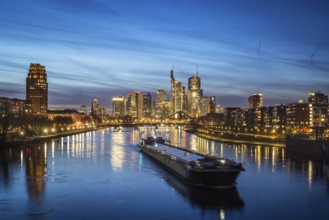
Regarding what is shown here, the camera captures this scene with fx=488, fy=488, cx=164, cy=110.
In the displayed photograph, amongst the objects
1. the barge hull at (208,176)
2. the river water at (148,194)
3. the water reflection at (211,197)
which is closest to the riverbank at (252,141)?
the river water at (148,194)

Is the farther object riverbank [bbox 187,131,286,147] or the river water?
riverbank [bbox 187,131,286,147]

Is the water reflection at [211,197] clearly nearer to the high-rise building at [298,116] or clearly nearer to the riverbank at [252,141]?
the riverbank at [252,141]

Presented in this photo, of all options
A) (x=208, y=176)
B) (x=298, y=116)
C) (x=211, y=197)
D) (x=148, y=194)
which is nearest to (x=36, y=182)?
(x=148, y=194)

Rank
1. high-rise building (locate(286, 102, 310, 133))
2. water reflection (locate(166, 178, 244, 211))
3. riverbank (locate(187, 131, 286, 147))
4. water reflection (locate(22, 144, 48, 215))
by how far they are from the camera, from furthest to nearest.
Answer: high-rise building (locate(286, 102, 310, 133)) < riverbank (locate(187, 131, 286, 147)) < water reflection (locate(166, 178, 244, 211)) < water reflection (locate(22, 144, 48, 215))

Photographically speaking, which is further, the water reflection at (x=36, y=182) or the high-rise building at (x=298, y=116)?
the high-rise building at (x=298, y=116)

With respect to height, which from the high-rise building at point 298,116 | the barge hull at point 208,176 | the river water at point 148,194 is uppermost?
→ the high-rise building at point 298,116

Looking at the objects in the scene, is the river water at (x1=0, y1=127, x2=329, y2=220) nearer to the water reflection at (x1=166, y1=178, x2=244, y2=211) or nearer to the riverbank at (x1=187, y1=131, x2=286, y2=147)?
the water reflection at (x1=166, y1=178, x2=244, y2=211)

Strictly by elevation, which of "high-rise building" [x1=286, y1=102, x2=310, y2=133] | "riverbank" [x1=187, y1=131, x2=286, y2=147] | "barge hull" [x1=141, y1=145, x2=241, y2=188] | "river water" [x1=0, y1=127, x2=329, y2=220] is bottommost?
"riverbank" [x1=187, y1=131, x2=286, y2=147]

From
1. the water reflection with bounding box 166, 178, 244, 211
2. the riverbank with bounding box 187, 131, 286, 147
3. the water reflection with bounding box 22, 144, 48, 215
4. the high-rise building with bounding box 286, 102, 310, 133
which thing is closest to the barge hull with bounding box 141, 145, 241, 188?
the water reflection with bounding box 166, 178, 244, 211

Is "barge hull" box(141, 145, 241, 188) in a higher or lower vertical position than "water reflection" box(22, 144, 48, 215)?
higher

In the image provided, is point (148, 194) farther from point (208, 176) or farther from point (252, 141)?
point (252, 141)

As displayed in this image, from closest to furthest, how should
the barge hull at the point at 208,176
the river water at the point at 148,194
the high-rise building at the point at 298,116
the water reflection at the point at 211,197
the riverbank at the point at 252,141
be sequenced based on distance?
the river water at the point at 148,194
the water reflection at the point at 211,197
the barge hull at the point at 208,176
the riverbank at the point at 252,141
the high-rise building at the point at 298,116

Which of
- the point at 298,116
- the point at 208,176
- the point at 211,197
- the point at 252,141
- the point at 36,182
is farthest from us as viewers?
the point at 298,116

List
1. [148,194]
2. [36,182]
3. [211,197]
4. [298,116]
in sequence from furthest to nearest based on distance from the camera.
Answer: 1. [298,116]
2. [36,182]
3. [148,194]
4. [211,197]
